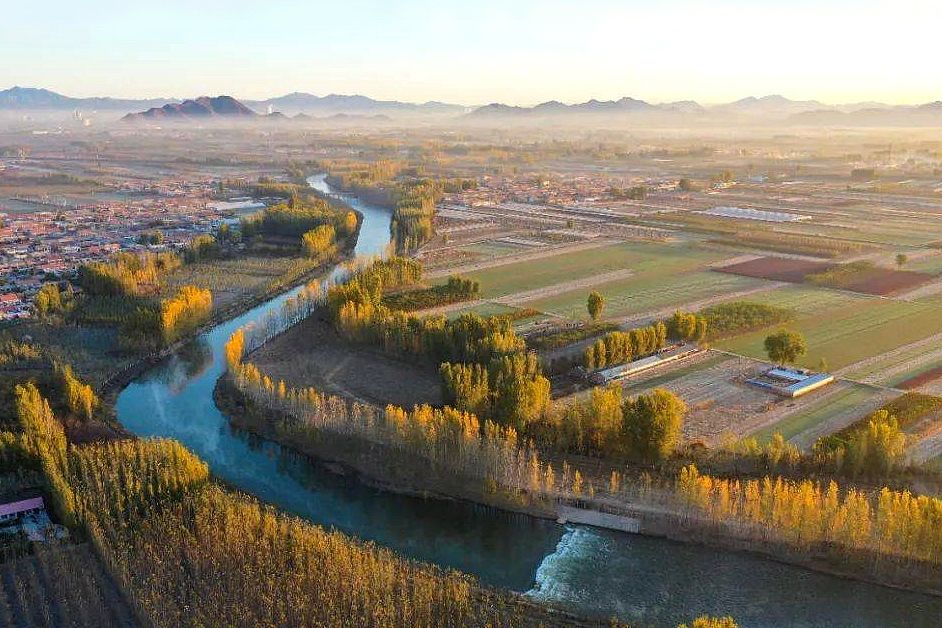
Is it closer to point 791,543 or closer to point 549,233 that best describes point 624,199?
point 549,233

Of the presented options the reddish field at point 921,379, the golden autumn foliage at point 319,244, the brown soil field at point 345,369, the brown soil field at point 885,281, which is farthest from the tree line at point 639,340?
the golden autumn foliage at point 319,244

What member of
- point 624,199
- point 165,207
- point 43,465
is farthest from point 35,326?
point 624,199

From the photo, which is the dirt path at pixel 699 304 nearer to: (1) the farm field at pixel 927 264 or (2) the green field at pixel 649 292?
(2) the green field at pixel 649 292

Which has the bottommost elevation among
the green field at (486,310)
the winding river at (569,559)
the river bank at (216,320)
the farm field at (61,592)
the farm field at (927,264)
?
the winding river at (569,559)

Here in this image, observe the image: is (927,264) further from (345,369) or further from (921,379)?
(345,369)

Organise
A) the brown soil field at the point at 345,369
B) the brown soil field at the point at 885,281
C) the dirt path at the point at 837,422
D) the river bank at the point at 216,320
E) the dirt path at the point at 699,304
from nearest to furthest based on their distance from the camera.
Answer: the dirt path at the point at 837,422, the brown soil field at the point at 345,369, the river bank at the point at 216,320, the dirt path at the point at 699,304, the brown soil field at the point at 885,281

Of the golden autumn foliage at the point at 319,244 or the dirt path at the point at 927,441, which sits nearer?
the dirt path at the point at 927,441

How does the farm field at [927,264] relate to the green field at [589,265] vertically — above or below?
above

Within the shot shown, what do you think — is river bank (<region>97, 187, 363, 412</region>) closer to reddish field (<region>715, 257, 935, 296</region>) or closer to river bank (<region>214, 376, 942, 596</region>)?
river bank (<region>214, 376, 942, 596</region>)
